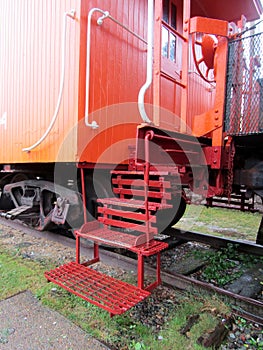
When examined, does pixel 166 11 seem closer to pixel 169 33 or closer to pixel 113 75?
pixel 169 33

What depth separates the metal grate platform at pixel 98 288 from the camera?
2.03 metres

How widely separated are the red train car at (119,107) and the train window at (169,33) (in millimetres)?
17

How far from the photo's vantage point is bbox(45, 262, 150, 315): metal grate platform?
6.64ft

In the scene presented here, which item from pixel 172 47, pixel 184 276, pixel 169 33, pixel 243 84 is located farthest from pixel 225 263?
pixel 169 33

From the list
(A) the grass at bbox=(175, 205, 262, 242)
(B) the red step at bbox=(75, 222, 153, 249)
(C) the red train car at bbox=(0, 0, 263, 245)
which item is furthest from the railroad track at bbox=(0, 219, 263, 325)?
(A) the grass at bbox=(175, 205, 262, 242)

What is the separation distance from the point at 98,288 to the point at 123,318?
30 centimetres

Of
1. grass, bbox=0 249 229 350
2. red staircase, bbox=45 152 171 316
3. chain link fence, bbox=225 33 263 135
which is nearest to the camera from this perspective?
grass, bbox=0 249 229 350

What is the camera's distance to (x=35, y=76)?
11.2 feet

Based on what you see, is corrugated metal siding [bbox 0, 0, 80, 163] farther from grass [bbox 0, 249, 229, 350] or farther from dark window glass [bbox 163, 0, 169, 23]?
dark window glass [bbox 163, 0, 169, 23]

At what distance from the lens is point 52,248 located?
3916mm

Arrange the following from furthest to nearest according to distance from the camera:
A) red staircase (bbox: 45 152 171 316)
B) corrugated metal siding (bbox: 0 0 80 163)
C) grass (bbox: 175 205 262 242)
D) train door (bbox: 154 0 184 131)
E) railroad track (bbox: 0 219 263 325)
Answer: grass (bbox: 175 205 262 242) → train door (bbox: 154 0 184 131) → corrugated metal siding (bbox: 0 0 80 163) → railroad track (bbox: 0 219 263 325) → red staircase (bbox: 45 152 171 316)

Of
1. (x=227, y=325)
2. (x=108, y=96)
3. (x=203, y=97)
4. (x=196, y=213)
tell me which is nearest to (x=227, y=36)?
(x=108, y=96)

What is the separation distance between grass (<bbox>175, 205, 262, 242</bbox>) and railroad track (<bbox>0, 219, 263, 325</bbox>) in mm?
1064

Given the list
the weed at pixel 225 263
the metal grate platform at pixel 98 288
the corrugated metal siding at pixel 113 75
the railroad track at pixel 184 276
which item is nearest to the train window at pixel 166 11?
the corrugated metal siding at pixel 113 75
